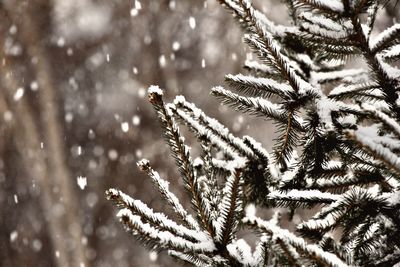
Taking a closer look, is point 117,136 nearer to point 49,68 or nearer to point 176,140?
point 49,68

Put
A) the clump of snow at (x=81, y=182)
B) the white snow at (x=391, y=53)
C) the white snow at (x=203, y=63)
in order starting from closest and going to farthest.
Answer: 1. the white snow at (x=391, y=53)
2. the clump of snow at (x=81, y=182)
3. the white snow at (x=203, y=63)

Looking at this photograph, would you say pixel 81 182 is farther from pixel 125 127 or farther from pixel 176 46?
pixel 176 46

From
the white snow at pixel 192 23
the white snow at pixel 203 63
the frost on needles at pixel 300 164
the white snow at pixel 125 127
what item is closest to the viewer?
the frost on needles at pixel 300 164

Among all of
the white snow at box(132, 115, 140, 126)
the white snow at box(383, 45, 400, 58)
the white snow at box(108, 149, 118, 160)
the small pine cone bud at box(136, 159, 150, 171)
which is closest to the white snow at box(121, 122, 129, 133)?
the white snow at box(132, 115, 140, 126)

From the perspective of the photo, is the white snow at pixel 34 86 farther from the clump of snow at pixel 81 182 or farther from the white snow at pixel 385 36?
the white snow at pixel 385 36

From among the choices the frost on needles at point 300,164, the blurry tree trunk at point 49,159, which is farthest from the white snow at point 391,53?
the blurry tree trunk at point 49,159

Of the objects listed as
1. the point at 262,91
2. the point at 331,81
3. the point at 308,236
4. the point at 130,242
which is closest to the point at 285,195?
the point at 308,236

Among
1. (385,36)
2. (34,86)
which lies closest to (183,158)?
(385,36)
